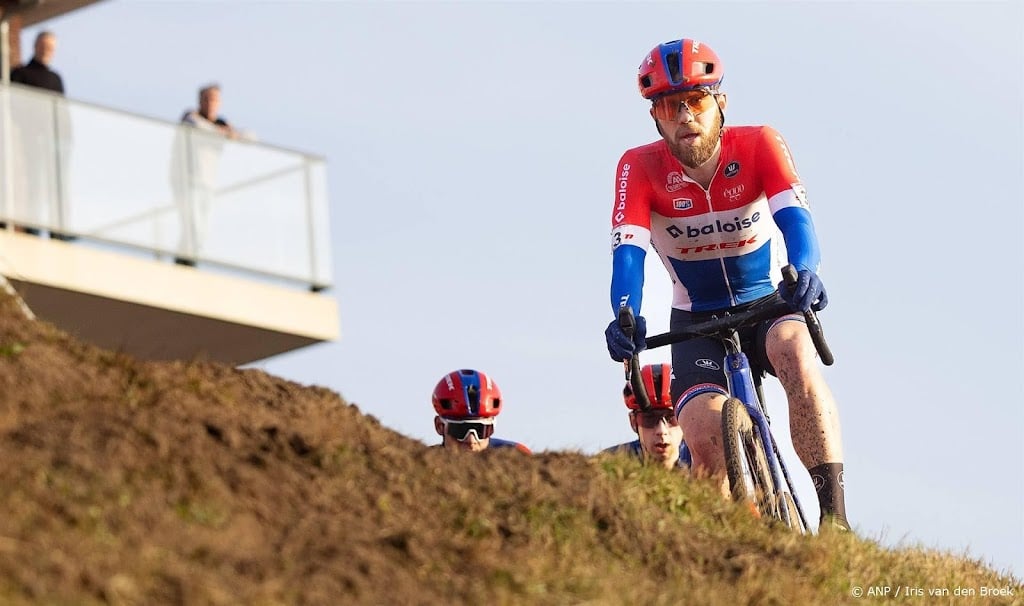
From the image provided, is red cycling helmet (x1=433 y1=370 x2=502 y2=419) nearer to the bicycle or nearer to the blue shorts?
the blue shorts

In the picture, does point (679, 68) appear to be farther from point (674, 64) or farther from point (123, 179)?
point (123, 179)

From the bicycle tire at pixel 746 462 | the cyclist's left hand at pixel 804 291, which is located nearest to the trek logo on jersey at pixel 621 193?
the cyclist's left hand at pixel 804 291

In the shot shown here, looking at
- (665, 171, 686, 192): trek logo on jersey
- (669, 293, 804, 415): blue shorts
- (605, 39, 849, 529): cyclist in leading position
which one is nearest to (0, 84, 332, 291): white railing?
(605, 39, 849, 529): cyclist in leading position

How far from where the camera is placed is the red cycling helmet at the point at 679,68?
1212 cm

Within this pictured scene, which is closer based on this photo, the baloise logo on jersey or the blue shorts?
the blue shorts

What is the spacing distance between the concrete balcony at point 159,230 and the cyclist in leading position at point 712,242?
19.4ft

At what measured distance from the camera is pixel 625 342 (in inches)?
456

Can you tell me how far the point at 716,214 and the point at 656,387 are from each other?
2.78m

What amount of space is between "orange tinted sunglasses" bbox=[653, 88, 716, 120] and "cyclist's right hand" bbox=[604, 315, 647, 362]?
4.70ft

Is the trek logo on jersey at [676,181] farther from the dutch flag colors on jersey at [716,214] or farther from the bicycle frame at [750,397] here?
the bicycle frame at [750,397]

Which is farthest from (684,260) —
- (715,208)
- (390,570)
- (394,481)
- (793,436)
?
(390,570)

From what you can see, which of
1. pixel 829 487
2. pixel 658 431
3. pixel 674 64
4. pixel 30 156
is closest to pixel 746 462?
pixel 829 487

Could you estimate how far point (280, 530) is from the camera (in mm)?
8172

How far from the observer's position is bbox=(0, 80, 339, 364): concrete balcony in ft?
54.3
